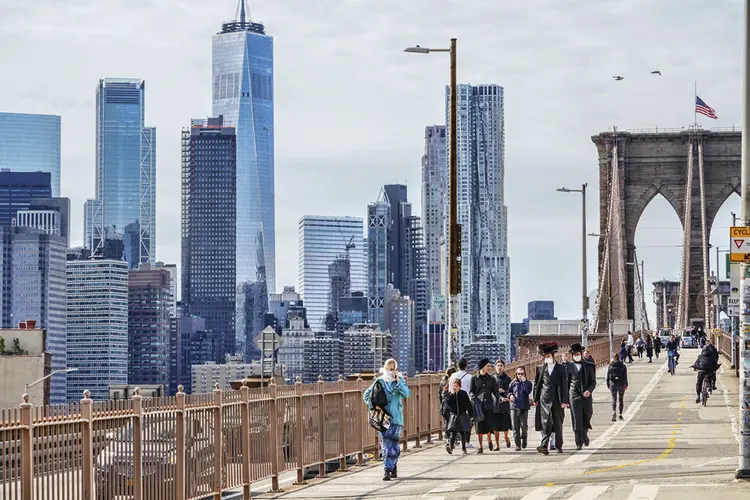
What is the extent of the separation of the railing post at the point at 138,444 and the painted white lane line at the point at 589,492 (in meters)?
5.10

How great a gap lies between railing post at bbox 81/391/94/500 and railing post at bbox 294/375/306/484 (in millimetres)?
7262

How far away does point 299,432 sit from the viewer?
74.7 ft

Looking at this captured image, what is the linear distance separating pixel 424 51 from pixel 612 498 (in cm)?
2065

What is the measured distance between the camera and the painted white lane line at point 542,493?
61.5 feet

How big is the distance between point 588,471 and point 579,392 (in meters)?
5.26

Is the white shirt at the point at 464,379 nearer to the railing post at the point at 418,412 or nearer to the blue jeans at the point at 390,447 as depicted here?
the railing post at the point at 418,412

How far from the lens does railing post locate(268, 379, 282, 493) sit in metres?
21.5

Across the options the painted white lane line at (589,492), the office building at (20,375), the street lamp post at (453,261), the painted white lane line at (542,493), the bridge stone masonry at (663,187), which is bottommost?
the office building at (20,375)

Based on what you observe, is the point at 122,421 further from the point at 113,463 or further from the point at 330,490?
the point at 330,490

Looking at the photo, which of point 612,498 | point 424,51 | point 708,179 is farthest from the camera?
point 708,179

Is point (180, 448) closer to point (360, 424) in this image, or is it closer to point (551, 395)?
point (360, 424)

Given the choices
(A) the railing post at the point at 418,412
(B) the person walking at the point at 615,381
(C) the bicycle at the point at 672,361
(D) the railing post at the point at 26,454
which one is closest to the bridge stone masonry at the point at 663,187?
(C) the bicycle at the point at 672,361

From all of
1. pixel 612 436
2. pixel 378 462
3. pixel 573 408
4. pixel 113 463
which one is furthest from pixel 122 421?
pixel 612 436

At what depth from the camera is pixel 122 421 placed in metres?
16.5
